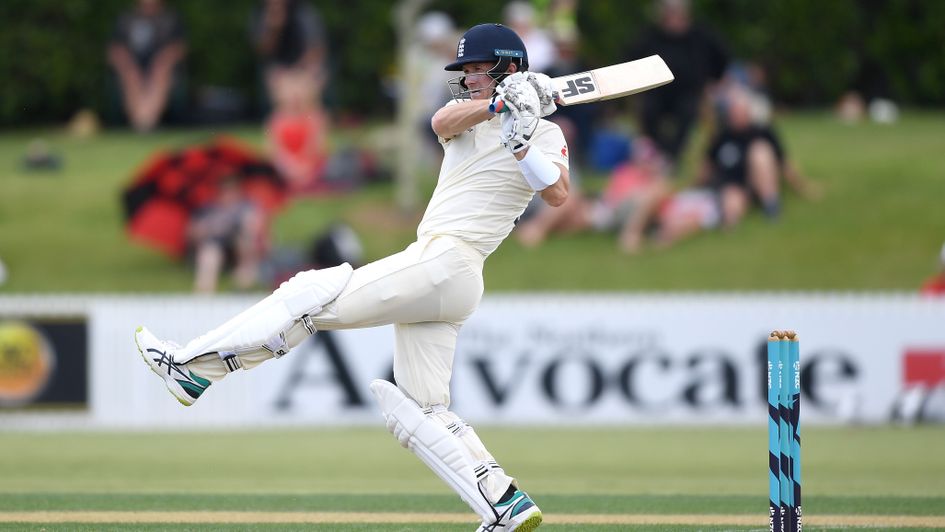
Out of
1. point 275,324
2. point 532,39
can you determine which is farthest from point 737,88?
point 275,324

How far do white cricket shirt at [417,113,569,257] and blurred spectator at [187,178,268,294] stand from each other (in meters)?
8.47

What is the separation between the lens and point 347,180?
50.0 feet

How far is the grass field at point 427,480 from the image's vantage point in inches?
220

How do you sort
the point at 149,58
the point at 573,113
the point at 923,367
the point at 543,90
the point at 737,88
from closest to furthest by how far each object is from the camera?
the point at 543,90 < the point at 923,367 < the point at 737,88 < the point at 573,113 < the point at 149,58

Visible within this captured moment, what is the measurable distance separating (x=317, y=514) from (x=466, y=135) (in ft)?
5.89

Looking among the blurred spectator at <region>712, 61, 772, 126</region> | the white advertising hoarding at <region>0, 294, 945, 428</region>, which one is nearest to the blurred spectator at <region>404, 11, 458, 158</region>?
the blurred spectator at <region>712, 61, 772, 126</region>

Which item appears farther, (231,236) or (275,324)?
(231,236)

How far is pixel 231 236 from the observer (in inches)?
524

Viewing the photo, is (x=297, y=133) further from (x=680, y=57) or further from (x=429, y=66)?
(x=680, y=57)

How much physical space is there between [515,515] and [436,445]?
36cm

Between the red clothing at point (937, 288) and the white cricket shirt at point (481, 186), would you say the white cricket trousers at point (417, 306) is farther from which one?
the red clothing at point (937, 288)

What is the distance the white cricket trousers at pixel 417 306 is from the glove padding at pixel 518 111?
0.44 meters

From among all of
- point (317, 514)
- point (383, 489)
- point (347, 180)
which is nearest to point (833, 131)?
point (347, 180)

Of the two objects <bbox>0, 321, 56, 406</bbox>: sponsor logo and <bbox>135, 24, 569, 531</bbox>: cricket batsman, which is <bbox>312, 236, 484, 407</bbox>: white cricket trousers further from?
A: <bbox>0, 321, 56, 406</bbox>: sponsor logo
